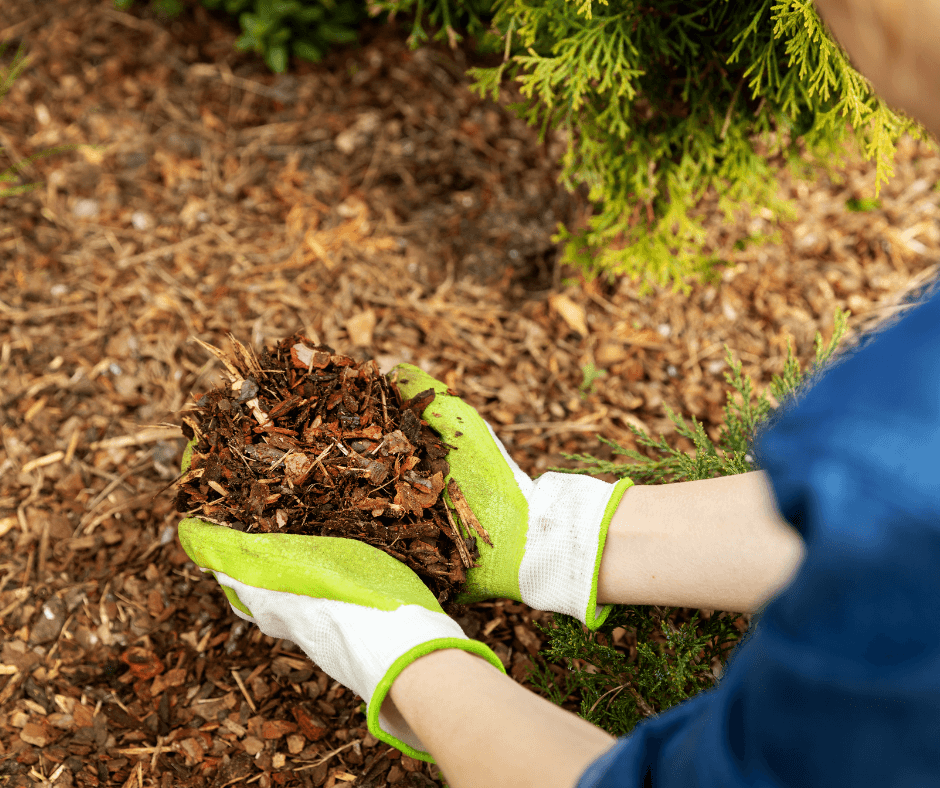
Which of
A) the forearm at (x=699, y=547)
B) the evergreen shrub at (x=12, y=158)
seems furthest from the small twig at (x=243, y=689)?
the evergreen shrub at (x=12, y=158)

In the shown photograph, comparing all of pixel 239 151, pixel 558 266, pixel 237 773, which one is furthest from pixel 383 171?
pixel 237 773

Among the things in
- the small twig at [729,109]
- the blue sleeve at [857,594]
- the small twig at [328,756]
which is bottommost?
the small twig at [328,756]

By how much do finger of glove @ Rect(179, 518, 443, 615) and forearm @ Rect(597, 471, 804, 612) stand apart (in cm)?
51

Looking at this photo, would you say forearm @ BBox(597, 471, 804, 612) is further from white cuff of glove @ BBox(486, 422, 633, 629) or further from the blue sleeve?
the blue sleeve

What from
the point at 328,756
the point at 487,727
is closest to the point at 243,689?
the point at 328,756

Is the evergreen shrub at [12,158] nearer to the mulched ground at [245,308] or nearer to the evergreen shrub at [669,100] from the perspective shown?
the mulched ground at [245,308]

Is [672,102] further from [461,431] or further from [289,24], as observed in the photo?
[289,24]

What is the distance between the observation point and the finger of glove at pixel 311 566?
157 cm

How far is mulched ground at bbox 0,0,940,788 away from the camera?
6.43ft

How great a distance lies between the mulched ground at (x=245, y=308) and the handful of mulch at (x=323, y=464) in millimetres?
409

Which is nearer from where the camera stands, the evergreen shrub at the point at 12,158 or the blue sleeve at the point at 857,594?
the blue sleeve at the point at 857,594

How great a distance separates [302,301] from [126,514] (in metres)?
1.03

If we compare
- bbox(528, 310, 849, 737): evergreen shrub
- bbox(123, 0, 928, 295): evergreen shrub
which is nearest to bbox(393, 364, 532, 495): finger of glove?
bbox(528, 310, 849, 737): evergreen shrub

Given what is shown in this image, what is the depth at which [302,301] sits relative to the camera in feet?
9.00
